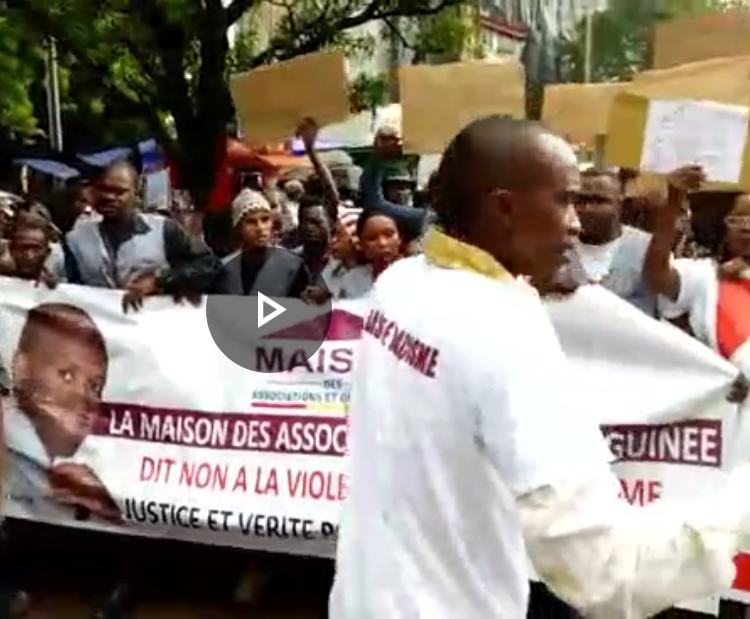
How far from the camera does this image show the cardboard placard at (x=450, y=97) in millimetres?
7867

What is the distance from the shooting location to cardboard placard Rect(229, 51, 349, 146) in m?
8.07

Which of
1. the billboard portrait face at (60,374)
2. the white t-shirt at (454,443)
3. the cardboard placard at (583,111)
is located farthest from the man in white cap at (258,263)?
the white t-shirt at (454,443)

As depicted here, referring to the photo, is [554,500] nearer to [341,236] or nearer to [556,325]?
[556,325]

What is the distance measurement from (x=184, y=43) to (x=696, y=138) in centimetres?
1201

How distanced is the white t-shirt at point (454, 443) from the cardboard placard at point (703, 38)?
5115mm

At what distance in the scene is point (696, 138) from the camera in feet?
20.7

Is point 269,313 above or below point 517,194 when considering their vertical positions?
below

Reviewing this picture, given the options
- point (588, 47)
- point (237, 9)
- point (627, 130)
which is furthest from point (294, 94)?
point (588, 47)

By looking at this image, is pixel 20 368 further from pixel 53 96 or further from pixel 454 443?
pixel 53 96

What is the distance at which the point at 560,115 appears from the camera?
28.9ft

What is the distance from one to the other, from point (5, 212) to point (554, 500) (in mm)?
6943

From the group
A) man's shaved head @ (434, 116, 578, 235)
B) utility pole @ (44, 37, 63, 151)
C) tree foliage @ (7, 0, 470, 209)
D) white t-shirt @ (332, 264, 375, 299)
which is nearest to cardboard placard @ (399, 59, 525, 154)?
white t-shirt @ (332, 264, 375, 299)

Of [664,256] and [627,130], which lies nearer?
[664,256]

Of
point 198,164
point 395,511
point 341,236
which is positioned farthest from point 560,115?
point 198,164
